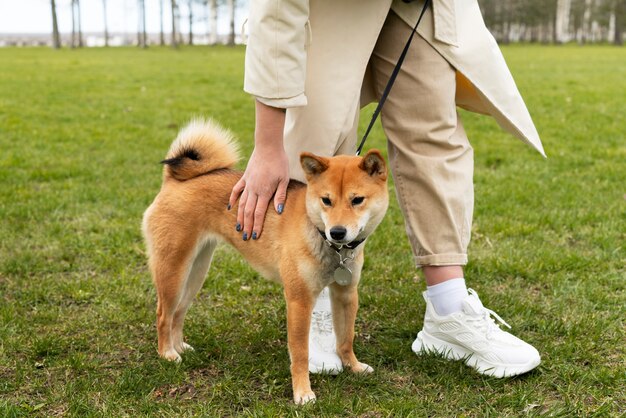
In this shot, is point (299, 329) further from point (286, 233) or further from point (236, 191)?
point (236, 191)

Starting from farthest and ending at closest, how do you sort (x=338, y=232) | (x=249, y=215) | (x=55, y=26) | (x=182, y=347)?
(x=55, y=26) < (x=182, y=347) < (x=249, y=215) < (x=338, y=232)

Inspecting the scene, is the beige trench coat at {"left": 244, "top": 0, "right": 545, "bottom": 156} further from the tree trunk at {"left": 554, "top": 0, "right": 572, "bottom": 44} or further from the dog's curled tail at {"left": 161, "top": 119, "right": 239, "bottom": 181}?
the tree trunk at {"left": 554, "top": 0, "right": 572, "bottom": 44}

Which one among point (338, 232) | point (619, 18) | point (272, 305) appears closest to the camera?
point (338, 232)

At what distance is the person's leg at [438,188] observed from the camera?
9.59 feet

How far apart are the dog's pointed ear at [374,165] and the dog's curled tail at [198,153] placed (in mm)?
882

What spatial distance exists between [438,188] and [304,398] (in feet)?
3.45

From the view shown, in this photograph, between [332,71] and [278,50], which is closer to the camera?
[278,50]

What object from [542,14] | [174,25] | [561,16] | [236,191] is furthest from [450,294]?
[542,14]

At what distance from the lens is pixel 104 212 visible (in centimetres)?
543

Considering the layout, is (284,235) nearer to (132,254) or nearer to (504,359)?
(504,359)

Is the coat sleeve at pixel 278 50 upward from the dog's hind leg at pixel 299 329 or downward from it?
upward

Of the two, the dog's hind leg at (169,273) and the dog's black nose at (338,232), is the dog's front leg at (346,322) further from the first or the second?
the dog's hind leg at (169,273)

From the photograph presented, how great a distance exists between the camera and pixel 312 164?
2.59m

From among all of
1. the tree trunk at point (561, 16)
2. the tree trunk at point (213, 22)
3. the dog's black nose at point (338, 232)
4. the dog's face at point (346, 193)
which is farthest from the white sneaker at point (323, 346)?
the tree trunk at point (561, 16)
